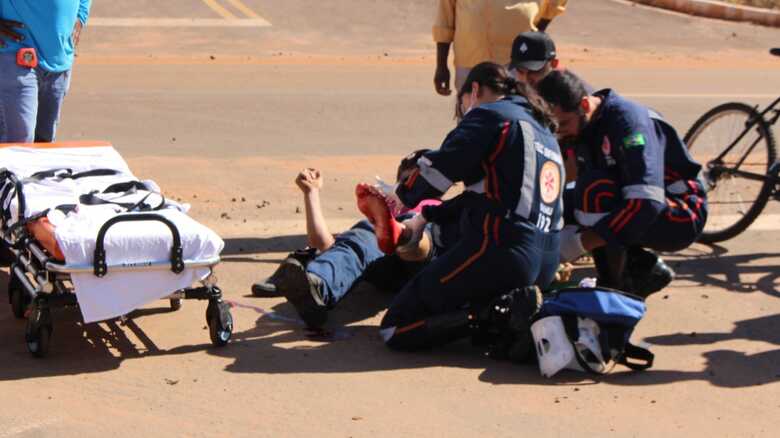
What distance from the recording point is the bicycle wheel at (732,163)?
8588 millimetres

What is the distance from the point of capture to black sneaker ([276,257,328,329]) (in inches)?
255

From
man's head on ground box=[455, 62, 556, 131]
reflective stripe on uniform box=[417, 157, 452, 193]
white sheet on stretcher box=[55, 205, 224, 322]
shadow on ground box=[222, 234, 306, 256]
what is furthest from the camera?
shadow on ground box=[222, 234, 306, 256]

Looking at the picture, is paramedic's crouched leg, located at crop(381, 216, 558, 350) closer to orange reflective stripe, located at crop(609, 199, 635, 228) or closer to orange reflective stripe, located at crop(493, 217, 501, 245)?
orange reflective stripe, located at crop(493, 217, 501, 245)

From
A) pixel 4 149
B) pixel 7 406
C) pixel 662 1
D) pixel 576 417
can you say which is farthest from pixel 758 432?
pixel 662 1

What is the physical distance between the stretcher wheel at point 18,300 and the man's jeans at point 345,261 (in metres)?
1.44

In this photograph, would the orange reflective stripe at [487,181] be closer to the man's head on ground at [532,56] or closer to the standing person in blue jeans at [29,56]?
the man's head on ground at [532,56]

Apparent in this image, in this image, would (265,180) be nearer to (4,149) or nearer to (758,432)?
(4,149)

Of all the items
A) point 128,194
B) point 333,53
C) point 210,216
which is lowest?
point 333,53

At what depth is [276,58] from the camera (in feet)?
57.3

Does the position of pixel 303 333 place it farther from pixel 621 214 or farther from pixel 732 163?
pixel 732 163

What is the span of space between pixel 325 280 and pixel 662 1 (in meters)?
17.7

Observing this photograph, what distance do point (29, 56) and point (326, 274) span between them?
234cm

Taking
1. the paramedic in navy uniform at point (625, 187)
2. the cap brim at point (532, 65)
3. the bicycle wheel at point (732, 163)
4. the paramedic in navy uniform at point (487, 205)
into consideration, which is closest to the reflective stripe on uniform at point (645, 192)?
the paramedic in navy uniform at point (625, 187)

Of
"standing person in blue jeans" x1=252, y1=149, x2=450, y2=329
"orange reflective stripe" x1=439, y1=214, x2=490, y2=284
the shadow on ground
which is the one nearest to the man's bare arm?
"standing person in blue jeans" x1=252, y1=149, x2=450, y2=329
